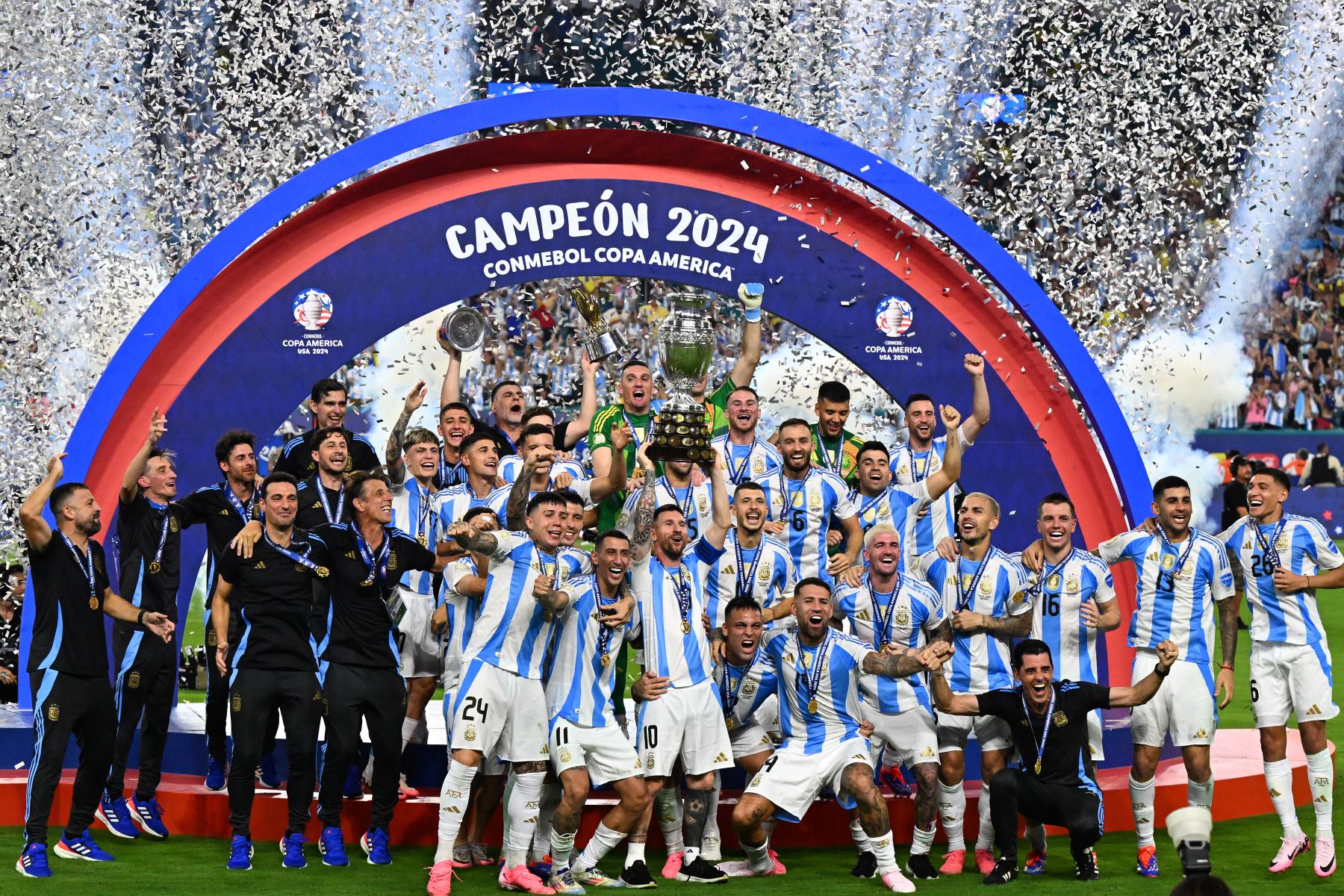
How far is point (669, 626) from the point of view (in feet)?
25.7

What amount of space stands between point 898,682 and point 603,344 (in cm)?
220

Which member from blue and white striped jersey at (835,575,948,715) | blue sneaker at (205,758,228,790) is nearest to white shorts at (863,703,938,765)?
blue and white striped jersey at (835,575,948,715)

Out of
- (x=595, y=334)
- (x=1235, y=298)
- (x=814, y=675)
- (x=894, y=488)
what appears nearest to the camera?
(x=814, y=675)

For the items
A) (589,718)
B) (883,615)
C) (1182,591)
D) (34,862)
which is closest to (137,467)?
(34,862)

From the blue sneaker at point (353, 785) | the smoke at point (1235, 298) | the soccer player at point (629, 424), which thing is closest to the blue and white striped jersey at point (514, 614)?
the blue sneaker at point (353, 785)

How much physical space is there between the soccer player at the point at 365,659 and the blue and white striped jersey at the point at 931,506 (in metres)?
2.69

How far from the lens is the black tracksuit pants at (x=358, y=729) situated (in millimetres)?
7793

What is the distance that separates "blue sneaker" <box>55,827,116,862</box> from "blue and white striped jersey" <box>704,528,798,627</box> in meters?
2.98

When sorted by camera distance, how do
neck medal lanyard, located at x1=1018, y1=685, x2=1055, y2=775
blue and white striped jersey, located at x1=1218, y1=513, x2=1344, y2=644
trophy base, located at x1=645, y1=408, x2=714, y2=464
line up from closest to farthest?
trophy base, located at x1=645, y1=408, x2=714, y2=464 < neck medal lanyard, located at x1=1018, y1=685, x2=1055, y2=775 < blue and white striped jersey, located at x1=1218, y1=513, x2=1344, y2=644

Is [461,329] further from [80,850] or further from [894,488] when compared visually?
[80,850]

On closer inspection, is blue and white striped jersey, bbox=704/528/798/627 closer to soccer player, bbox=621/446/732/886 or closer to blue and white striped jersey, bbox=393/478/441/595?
soccer player, bbox=621/446/732/886

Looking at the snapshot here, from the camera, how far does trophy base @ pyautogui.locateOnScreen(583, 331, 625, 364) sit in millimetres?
8655

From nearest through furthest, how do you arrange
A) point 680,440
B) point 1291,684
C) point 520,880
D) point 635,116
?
point 680,440 < point 520,880 < point 1291,684 < point 635,116

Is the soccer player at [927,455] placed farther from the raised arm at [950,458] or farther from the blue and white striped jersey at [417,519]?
the blue and white striped jersey at [417,519]
